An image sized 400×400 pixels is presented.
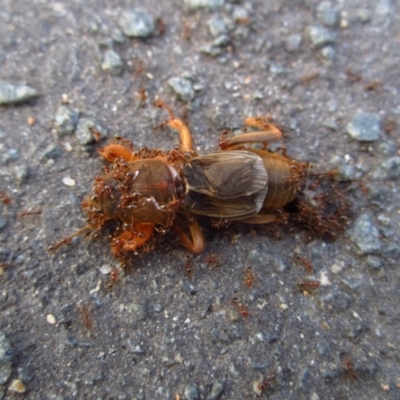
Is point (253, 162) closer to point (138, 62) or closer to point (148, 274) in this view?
point (148, 274)

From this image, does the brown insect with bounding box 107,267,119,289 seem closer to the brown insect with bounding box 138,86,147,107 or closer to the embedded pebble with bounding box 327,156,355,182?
the brown insect with bounding box 138,86,147,107

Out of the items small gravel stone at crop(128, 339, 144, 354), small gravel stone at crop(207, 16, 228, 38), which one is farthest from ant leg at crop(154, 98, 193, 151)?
small gravel stone at crop(128, 339, 144, 354)

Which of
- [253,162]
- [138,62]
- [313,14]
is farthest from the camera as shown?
[313,14]

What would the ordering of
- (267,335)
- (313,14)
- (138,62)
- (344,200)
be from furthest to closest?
(313,14) < (138,62) < (344,200) < (267,335)

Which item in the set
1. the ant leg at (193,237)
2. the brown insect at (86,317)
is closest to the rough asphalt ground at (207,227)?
the brown insect at (86,317)

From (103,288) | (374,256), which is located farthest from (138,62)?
(374,256)
